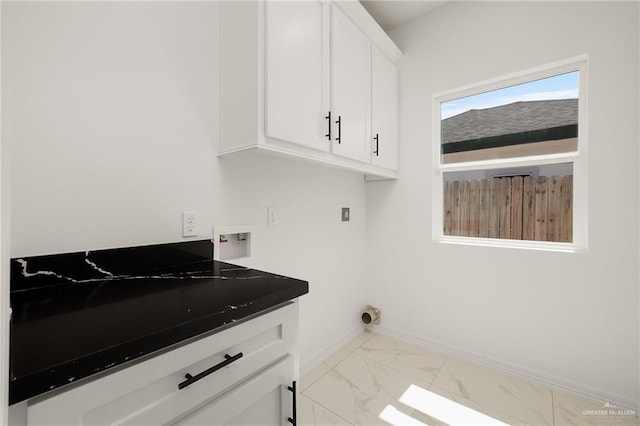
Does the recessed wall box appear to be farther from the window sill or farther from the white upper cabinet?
the window sill

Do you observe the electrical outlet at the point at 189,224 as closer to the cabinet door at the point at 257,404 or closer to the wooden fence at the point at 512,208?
the cabinet door at the point at 257,404

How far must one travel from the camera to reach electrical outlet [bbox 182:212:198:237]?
1.32m

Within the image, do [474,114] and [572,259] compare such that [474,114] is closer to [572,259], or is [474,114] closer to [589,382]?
[572,259]

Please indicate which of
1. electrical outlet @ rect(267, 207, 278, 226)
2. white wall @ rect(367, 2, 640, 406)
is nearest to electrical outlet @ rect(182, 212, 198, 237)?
electrical outlet @ rect(267, 207, 278, 226)

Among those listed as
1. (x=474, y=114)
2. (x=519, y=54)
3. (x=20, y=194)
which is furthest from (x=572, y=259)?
(x=20, y=194)

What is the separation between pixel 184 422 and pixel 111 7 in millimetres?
1463

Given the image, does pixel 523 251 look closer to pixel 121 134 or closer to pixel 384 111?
pixel 384 111

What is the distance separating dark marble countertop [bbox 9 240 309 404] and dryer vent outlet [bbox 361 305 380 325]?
5.36 feet

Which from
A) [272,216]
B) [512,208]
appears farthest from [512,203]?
[272,216]

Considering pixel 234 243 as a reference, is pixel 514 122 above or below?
above

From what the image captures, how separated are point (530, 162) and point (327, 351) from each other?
199cm

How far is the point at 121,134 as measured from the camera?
1.13 meters

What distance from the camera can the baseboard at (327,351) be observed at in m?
1.98

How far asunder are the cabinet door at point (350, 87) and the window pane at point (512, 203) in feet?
2.83
